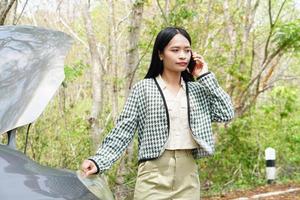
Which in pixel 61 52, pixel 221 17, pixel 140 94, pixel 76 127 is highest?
pixel 221 17

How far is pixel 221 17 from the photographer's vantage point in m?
11.2

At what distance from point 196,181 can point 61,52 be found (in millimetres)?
793

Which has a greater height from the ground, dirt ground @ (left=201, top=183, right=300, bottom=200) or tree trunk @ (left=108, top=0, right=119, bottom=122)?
tree trunk @ (left=108, top=0, right=119, bottom=122)

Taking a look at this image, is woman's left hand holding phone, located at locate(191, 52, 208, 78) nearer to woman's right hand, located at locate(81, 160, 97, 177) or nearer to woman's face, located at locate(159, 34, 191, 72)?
woman's face, located at locate(159, 34, 191, 72)

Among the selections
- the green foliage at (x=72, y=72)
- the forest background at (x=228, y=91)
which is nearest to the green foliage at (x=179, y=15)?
the forest background at (x=228, y=91)

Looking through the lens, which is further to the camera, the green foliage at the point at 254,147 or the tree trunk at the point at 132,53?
the green foliage at the point at 254,147

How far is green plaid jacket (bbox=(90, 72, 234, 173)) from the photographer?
7.86ft

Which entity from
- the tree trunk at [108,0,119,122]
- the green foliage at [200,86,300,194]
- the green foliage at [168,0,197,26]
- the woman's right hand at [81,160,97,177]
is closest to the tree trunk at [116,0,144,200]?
the green foliage at [168,0,197,26]

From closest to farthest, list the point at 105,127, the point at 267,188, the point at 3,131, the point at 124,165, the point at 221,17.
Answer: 1. the point at 3,131
2. the point at 267,188
3. the point at 124,165
4. the point at 105,127
5. the point at 221,17

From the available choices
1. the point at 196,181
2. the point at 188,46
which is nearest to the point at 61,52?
the point at 188,46

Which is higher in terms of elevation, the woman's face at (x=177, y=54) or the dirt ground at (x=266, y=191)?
the woman's face at (x=177, y=54)

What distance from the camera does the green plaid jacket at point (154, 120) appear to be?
2.40 m

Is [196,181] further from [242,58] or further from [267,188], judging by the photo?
[242,58]

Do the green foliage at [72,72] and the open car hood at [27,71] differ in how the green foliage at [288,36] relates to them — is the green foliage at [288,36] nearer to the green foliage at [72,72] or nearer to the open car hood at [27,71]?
the green foliage at [72,72]
